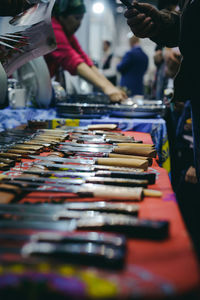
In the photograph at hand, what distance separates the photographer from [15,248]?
489mm

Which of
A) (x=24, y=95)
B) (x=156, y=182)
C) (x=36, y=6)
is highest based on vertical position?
(x=36, y=6)

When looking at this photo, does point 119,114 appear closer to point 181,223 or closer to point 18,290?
point 181,223

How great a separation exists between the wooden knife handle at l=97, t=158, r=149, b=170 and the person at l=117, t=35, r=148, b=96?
4733 mm

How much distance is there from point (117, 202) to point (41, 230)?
22 cm

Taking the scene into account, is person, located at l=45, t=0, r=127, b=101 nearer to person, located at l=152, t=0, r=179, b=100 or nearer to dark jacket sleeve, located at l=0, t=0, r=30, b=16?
person, located at l=152, t=0, r=179, b=100

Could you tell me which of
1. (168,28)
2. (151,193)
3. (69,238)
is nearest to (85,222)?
(69,238)

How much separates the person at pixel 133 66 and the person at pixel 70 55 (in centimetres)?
249

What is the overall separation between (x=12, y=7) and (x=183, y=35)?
0.85 metres

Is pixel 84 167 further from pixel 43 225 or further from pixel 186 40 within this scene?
pixel 186 40

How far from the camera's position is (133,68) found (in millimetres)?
5598

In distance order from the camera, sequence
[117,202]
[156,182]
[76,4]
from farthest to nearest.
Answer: [76,4], [156,182], [117,202]

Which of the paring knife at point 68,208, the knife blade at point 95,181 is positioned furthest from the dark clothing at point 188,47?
the paring knife at point 68,208

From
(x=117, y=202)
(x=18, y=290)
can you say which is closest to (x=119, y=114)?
(x=117, y=202)

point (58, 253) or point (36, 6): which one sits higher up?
point (36, 6)
